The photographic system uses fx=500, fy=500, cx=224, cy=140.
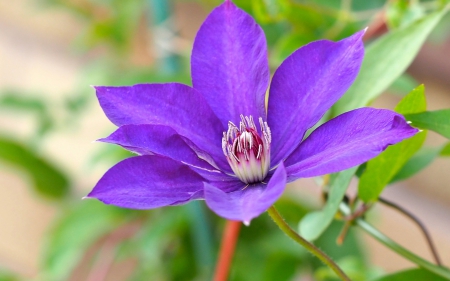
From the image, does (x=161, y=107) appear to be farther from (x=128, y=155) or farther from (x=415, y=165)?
(x=128, y=155)

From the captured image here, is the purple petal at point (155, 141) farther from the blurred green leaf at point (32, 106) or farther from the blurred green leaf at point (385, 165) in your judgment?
the blurred green leaf at point (32, 106)

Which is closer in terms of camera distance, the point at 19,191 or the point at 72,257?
the point at 72,257

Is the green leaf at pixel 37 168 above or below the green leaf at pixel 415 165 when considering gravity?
below

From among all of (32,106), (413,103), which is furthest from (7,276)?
(413,103)

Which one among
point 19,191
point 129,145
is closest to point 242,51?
point 129,145

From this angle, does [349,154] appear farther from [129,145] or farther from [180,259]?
[180,259]

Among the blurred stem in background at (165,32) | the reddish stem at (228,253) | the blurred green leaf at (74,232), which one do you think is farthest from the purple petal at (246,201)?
the blurred green leaf at (74,232)
